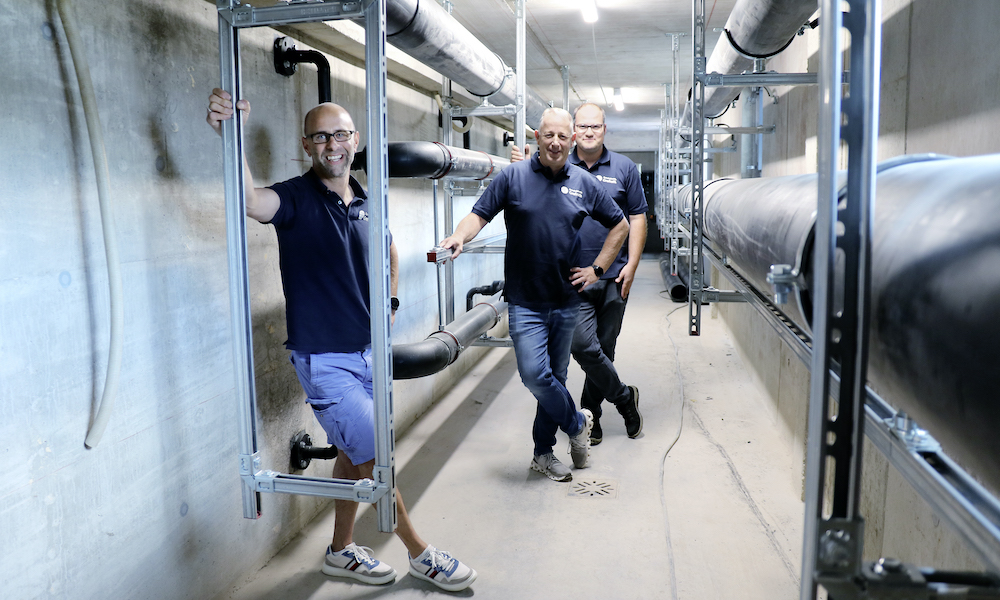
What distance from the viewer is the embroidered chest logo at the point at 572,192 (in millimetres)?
2512

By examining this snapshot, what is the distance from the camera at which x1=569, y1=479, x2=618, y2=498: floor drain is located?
2.59 metres

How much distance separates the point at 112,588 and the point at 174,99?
1.15 metres

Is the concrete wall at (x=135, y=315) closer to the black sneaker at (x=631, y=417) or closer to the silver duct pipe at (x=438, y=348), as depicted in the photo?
the silver duct pipe at (x=438, y=348)

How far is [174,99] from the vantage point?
168 cm

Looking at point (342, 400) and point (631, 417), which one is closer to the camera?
point (342, 400)

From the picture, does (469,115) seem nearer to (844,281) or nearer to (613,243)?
(613,243)

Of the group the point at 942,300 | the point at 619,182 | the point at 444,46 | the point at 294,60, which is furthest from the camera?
the point at 619,182

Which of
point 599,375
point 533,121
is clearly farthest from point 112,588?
point 533,121

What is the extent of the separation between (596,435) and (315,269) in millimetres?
1765

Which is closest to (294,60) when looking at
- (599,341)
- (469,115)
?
(469,115)

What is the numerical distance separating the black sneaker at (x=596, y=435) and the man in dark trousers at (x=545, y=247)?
22.8 inches

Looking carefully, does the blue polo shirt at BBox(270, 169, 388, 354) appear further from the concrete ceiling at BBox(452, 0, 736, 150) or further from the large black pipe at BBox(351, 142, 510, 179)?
the concrete ceiling at BBox(452, 0, 736, 150)

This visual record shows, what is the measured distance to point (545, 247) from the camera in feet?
8.07

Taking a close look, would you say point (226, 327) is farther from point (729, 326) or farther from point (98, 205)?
point (729, 326)
